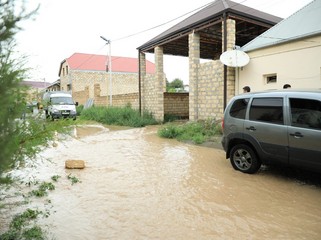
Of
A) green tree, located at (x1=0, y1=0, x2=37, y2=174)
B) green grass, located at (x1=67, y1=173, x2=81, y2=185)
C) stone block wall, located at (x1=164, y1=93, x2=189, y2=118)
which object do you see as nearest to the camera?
green tree, located at (x1=0, y1=0, x2=37, y2=174)

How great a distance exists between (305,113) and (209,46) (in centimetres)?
1307

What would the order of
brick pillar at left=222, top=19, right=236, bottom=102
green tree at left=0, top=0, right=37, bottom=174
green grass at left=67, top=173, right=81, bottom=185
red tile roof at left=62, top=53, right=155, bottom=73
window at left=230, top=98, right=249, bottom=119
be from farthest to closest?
red tile roof at left=62, top=53, right=155, bottom=73 → brick pillar at left=222, top=19, right=236, bottom=102 → window at left=230, top=98, right=249, bottom=119 → green grass at left=67, top=173, right=81, bottom=185 → green tree at left=0, top=0, right=37, bottom=174

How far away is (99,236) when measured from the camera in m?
3.38

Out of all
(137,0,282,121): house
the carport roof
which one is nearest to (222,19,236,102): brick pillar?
(137,0,282,121): house

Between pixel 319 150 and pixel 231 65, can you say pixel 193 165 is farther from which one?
pixel 231 65

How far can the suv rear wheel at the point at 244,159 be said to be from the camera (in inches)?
228

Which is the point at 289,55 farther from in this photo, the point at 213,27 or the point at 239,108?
the point at 213,27

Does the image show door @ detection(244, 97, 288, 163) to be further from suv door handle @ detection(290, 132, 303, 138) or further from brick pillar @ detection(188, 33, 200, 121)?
brick pillar @ detection(188, 33, 200, 121)

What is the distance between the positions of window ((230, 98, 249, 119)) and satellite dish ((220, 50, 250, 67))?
4.58 m

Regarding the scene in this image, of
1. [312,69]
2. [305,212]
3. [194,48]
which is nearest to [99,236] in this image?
[305,212]

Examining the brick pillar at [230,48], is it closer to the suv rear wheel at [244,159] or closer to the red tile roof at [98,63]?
the suv rear wheel at [244,159]

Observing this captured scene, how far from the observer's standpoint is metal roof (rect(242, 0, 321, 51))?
900 centimetres

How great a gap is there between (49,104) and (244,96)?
413 cm

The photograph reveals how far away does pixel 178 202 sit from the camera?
14.8ft
